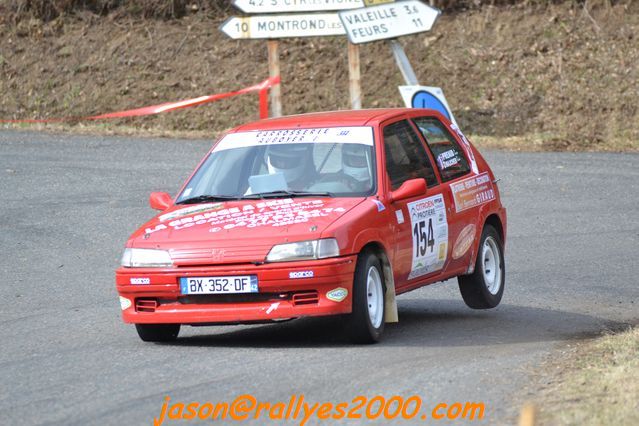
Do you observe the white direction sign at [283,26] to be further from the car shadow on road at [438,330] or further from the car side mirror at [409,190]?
the car side mirror at [409,190]

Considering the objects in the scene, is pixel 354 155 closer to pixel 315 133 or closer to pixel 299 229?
pixel 315 133

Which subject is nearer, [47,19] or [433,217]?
[433,217]

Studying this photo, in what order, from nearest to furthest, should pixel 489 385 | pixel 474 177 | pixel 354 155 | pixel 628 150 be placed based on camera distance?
pixel 489 385, pixel 354 155, pixel 474 177, pixel 628 150

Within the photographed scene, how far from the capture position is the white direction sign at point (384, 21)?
2075 centimetres

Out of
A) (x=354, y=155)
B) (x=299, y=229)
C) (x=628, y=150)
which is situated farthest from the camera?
(x=628, y=150)

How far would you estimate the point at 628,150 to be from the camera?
21406mm

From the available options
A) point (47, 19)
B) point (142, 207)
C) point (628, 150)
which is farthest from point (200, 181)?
point (47, 19)

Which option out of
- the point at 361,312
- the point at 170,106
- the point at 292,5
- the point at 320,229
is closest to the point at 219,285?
the point at 320,229

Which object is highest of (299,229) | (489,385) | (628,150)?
(299,229)

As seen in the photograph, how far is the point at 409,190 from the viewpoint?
9.23 metres

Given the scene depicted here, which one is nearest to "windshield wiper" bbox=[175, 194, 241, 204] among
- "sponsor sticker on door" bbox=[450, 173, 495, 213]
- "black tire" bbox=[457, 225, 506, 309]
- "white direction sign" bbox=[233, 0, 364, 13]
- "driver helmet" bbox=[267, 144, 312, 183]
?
"driver helmet" bbox=[267, 144, 312, 183]

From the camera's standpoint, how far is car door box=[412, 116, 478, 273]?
33.3ft

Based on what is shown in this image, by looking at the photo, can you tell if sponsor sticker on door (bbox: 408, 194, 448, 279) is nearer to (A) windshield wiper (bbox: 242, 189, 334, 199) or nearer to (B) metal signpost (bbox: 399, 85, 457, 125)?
(A) windshield wiper (bbox: 242, 189, 334, 199)

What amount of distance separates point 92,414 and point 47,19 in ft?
76.0
